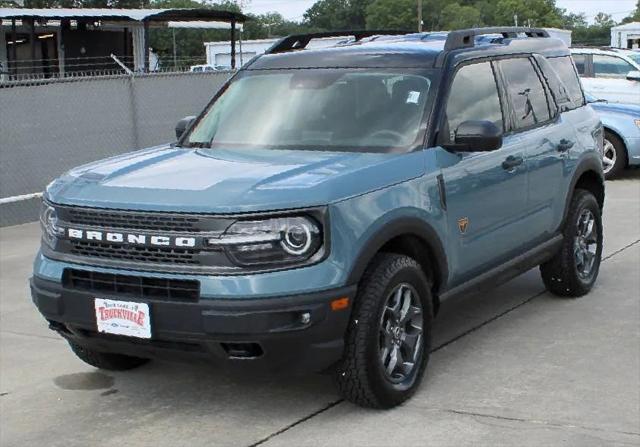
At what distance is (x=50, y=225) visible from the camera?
4.81 m

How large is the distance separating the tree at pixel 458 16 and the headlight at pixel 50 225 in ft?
371

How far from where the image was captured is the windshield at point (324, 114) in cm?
525

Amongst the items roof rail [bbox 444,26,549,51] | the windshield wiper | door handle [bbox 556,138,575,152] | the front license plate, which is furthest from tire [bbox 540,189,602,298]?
the front license plate

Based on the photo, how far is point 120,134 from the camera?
40.2ft

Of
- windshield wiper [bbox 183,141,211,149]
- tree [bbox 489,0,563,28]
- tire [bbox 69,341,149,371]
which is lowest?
tire [bbox 69,341,149,371]

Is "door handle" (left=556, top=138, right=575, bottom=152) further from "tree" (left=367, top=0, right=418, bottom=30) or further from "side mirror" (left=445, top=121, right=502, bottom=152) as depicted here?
"tree" (left=367, top=0, right=418, bottom=30)

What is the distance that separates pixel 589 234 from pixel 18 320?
166 inches

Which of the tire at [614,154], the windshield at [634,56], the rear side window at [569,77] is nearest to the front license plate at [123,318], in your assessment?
the rear side window at [569,77]

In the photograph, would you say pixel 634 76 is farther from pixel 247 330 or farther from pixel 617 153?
pixel 247 330

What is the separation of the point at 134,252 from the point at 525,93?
10.1 feet

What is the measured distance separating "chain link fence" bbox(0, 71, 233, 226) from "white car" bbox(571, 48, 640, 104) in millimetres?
6546

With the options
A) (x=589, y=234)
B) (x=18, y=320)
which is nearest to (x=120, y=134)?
(x=18, y=320)

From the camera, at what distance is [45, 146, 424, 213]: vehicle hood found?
4.30 metres

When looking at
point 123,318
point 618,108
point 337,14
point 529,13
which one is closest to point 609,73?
point 618,108
